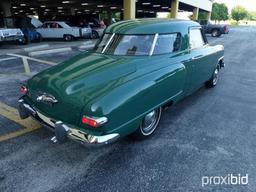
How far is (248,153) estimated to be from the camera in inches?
135

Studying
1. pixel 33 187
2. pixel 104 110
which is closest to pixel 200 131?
pixel 104 110

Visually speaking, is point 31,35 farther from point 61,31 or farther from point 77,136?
point 77,136

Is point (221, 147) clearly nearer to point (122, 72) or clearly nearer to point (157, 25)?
point (122, 72)

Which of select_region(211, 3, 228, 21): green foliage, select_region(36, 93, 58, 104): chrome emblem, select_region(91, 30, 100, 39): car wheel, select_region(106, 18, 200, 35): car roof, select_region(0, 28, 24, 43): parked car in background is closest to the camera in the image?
select_region(36, 93, 58, 104): chrome emblem

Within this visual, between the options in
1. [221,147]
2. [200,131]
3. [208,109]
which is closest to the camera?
[221,147]

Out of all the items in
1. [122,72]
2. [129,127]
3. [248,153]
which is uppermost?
[122,72]

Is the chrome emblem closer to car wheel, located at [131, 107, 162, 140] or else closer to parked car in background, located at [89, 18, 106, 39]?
car wheel, located at [131, 107, 162, 140]

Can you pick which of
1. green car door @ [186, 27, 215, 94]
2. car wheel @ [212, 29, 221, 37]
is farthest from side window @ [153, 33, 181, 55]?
car wheel @ [212, 29, 221, 37]

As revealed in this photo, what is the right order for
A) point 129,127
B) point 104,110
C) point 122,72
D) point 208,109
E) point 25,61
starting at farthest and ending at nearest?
point 25,61 → point 208,109 → point 122,72 → point 129,127 → point 104,110

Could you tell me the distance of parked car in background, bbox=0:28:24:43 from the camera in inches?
489

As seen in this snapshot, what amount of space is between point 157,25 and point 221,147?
2.35 metres

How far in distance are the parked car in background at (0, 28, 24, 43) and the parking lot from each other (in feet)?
29.9

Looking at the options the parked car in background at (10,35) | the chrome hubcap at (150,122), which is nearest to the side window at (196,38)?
the chrome hubcap at (150,122)

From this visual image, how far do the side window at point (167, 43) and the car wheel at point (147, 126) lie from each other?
1.02 metres
